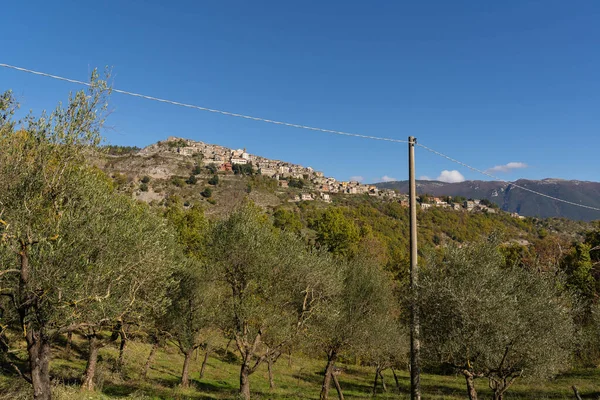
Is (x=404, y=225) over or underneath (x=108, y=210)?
over

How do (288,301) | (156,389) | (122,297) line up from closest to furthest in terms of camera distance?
(122,297) → (288,301) → (156,389)

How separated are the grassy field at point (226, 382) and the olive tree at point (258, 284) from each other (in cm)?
535

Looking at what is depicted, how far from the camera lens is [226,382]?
32531 mm

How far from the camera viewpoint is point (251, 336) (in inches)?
824

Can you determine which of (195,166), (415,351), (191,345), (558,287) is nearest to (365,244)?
(191,345)

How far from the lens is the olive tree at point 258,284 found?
19531 millimetres

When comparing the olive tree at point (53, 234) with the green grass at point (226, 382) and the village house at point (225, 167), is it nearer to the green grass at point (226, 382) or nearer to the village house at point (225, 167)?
the green grass at point (226, 382)

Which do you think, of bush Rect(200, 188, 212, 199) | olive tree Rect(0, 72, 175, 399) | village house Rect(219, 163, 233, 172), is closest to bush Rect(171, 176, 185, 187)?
bush Rect(200, 188, 212, 199)

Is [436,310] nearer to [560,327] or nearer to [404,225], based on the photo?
[560,327]

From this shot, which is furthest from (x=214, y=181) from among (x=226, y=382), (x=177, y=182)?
(x=226, y=382)

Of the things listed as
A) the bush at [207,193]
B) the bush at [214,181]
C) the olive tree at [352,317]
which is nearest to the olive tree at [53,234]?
the olive tree at [352,317]

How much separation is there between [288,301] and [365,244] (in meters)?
49.8

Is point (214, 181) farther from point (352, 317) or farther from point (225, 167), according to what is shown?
point (352, 317)

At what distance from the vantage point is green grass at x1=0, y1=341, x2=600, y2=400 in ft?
72.3
